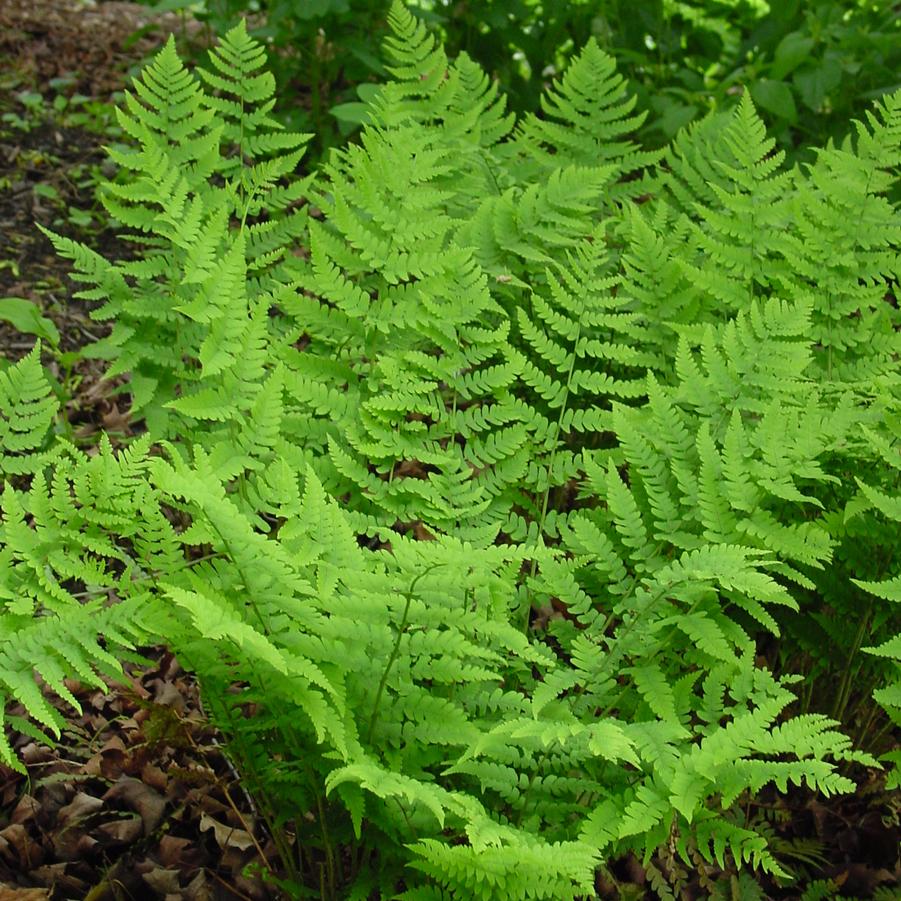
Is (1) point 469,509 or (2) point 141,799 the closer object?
(1) point 469,509

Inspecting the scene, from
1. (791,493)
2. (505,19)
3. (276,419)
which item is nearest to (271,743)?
(276,419)

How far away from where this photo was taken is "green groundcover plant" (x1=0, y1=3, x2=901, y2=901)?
1.90 metres

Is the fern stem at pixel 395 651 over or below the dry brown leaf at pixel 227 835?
over

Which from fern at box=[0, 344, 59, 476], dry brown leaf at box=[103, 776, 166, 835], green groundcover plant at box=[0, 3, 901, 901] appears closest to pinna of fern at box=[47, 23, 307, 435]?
green groundcover plant at box=[0, 3, 901, 901]

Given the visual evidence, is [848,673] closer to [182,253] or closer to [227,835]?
[227,835]

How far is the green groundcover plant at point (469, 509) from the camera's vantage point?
6.23ft

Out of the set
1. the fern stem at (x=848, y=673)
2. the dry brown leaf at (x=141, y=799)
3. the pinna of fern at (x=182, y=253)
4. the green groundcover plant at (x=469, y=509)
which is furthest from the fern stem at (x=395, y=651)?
the fern stem at (x=848, y=673)

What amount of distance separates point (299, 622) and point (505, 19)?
155 inches

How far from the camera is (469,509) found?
2.35 meters

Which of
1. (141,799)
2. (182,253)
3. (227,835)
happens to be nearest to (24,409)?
(182,253)

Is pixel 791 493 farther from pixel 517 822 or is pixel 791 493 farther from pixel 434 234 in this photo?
pixel 434 234

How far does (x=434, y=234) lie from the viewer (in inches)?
104

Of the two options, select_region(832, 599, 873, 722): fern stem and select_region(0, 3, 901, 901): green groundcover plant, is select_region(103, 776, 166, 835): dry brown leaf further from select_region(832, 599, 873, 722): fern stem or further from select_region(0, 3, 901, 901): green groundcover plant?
select_region(832, 599, 873, 722): fern stem

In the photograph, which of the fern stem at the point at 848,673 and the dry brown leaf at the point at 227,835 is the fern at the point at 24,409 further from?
the fern stem at the point at 848,673
